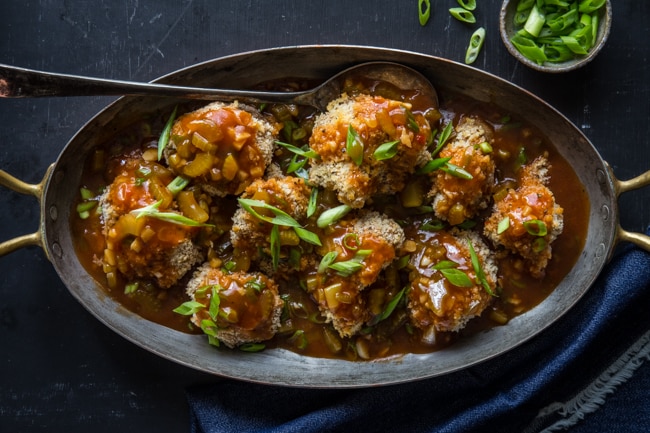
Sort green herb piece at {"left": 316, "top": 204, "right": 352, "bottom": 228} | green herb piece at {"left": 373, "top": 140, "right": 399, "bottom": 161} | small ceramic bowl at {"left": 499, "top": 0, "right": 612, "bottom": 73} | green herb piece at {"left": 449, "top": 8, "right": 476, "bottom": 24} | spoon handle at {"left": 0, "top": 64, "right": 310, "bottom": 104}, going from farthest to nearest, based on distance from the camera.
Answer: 1. green herb piece at {"left": 449, "top": 8, "right": 476, "bottom": 24}
2. small ceramic bowl at {"left": 499, "top": 0, "right": 612, "bottom": 73}
3. green herb piece at {"left": 316, "top": 204, "right": 352, "bottom": 228}
4. green herb piece at {"left": 373, "top": 140, "right": 399, "bottom": 161}
5. spoon handle at {"left": 0, "top": 64, "right": 310, "bottom": 104}

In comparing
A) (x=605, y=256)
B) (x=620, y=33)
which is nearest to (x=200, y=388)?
(x=605, y=256)

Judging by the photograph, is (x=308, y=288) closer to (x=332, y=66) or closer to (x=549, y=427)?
(x=332, y=66)

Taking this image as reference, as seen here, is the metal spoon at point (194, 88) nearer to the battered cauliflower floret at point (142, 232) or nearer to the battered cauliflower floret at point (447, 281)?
the battered cauliflower floret at point (142, 232)

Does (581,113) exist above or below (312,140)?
above

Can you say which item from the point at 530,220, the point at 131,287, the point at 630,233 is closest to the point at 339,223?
the point at 530,220

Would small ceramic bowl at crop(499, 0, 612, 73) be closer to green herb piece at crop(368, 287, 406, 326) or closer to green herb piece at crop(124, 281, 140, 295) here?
green herb piece at crop(368, 287, 406, 326)

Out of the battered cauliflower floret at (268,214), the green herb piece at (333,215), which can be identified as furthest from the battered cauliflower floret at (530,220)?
the battered cauliflower floret at (268,214)

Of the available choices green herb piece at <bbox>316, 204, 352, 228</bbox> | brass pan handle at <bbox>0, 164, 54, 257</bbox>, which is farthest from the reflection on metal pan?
green herb piece at <bbox>316, 204, 352, 228</bbox>
